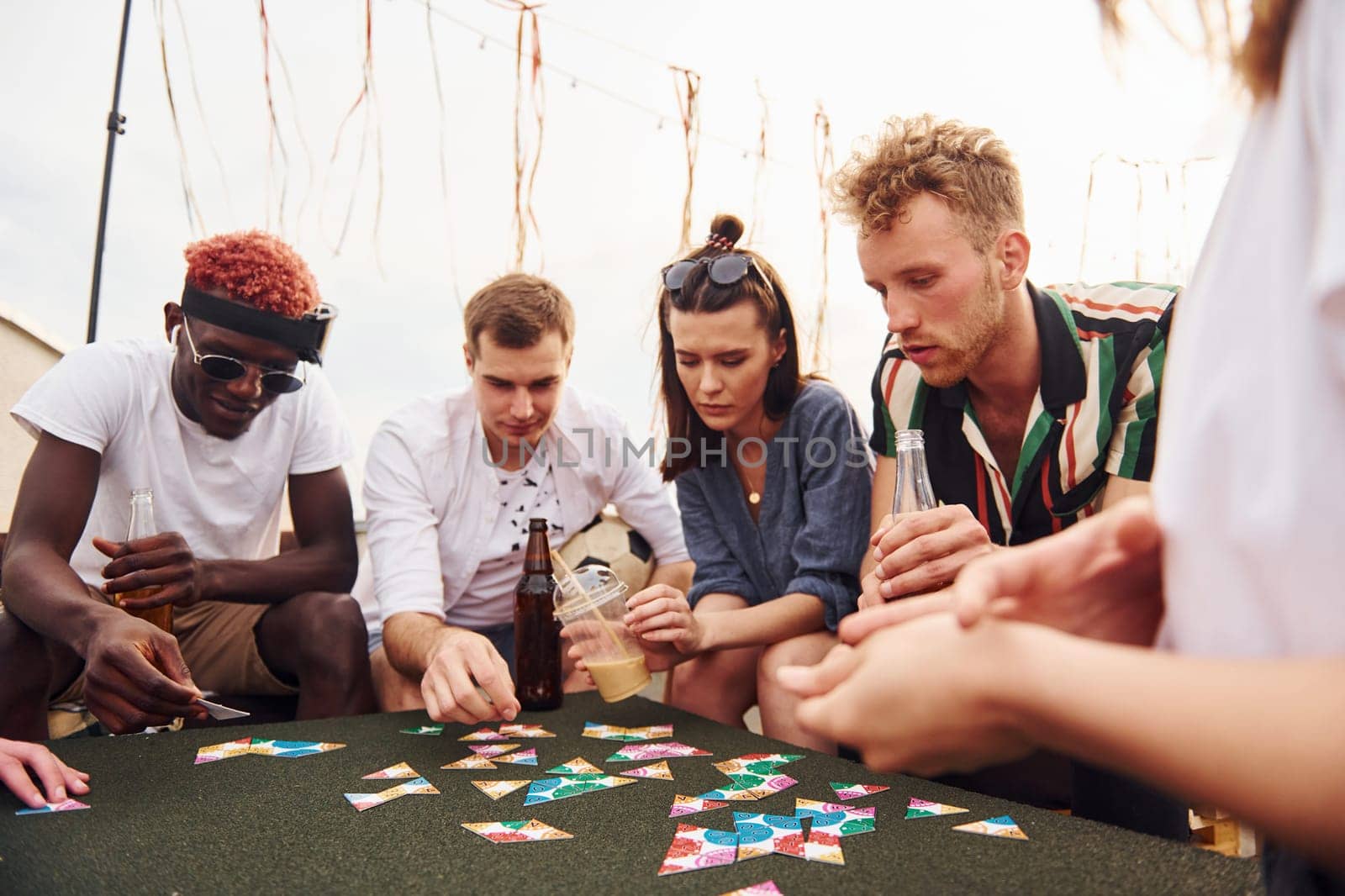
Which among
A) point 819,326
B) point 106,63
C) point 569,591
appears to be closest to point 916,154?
point 819,326

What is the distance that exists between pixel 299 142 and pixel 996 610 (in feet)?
9.76

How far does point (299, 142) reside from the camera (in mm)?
2977

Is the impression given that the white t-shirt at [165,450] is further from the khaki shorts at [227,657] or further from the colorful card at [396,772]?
the colorful card at [396,772]

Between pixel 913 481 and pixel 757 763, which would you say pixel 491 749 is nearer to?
pixel 757 763

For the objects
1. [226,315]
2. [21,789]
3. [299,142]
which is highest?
[299,142]

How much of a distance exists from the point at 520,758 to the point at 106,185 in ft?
7.97

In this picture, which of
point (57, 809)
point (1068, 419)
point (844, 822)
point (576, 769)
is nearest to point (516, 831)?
point (576, 769)

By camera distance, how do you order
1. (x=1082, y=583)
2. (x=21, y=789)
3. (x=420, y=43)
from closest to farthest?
(x=1082, y=583) < (x=21, y=789) < (x=420, y=43)

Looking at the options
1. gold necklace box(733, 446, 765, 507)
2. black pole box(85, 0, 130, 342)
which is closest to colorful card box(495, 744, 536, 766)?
gold necklace box(733, 446, 765, 507)

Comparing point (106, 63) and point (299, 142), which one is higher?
point (106, 63)

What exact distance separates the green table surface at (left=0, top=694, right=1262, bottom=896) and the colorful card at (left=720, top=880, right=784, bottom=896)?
0.01 meters

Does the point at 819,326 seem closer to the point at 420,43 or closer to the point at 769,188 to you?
the point at 769,188

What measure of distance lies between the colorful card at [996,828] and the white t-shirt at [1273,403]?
61cm

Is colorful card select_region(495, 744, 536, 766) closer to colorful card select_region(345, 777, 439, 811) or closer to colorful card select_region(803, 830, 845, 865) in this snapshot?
colorful card select_region(345, 777, 439, 811)
